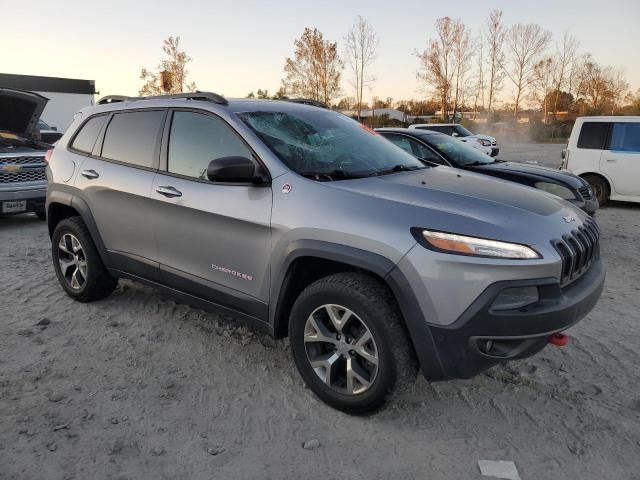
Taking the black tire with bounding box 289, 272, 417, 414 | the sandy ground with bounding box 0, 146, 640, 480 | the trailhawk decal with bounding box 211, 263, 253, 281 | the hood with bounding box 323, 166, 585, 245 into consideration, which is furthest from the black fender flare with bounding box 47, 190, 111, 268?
the hood with bounding box 323, 166, 585, 245

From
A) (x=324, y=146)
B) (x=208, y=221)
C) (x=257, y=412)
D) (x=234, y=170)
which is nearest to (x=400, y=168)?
(x=324, y=146)

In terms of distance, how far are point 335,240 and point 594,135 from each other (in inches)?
352

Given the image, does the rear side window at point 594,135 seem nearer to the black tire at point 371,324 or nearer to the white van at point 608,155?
the white van at point 608,155

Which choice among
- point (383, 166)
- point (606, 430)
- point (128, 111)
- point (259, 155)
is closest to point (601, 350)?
point (606, 430)

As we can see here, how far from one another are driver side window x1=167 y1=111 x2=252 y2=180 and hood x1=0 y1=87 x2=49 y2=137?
6175mm

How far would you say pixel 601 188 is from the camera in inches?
384

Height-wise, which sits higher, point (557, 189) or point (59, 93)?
point (59, 93)

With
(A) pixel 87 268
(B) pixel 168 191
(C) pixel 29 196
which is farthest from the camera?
(C) pixel 29 196

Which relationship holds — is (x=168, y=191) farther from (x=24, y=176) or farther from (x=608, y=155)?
(x=608, y=155)

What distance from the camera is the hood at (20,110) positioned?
27.3 feet

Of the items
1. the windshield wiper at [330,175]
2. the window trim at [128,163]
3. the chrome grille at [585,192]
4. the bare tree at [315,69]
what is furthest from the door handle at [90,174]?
the bare tree at [315,69]

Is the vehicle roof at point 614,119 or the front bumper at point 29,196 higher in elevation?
the vehicle roof at point 614,119

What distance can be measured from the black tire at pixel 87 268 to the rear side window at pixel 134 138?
2.31 ft

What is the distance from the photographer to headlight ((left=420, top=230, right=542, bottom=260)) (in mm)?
2391
